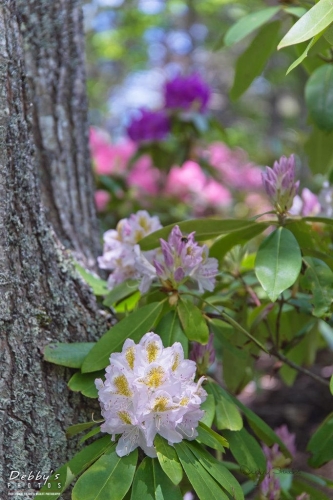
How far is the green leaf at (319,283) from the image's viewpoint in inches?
41.5

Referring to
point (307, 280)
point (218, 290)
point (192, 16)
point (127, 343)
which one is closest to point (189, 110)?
point (218, 290)

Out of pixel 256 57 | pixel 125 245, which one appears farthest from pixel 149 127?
pixel 125 245

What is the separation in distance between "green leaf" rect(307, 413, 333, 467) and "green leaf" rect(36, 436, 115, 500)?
18.3 inches

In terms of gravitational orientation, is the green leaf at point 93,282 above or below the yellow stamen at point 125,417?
above

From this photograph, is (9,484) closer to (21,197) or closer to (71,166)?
(21,197)

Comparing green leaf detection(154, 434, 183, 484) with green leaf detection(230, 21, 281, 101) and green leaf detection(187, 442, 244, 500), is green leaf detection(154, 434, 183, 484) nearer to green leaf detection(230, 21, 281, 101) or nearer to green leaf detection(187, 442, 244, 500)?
green leaf detection(187, 442, 244, 500)

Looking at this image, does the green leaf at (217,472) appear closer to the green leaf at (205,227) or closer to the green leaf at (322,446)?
the green leaf at (322,446)

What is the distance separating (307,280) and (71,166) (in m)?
0.77

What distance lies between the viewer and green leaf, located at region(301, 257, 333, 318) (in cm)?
105

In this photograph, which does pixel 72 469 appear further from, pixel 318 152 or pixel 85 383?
pixel 318 152

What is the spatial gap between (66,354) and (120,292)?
0.21 m

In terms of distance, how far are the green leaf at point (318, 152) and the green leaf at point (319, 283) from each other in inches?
23.9

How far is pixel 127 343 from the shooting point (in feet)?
3.10

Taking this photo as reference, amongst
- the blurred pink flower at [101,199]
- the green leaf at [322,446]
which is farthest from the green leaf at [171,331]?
the blurred pink flower at [101,199]
